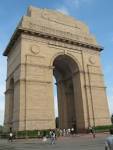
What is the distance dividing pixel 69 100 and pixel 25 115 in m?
11.5

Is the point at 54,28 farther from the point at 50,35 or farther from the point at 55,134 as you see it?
the point at 55,134

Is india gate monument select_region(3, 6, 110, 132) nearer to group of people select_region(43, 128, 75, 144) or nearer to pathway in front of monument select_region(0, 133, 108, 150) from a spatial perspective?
group of people select_region(43, 128, 75, 144)

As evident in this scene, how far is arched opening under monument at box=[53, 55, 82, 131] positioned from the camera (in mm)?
31828

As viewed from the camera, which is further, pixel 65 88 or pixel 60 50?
pixel 65 88

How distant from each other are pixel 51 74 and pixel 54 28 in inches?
295

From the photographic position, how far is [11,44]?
31.6 m

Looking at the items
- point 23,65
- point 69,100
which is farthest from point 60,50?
point 69,100

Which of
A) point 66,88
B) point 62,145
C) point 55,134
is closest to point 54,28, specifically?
point 66,88

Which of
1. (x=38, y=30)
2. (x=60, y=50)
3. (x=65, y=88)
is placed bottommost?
(x=65, y=88)

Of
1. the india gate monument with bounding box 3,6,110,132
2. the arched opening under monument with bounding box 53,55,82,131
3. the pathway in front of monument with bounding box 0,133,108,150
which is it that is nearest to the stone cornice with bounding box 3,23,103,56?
the india gate monument with bounding box 3,6,110,132

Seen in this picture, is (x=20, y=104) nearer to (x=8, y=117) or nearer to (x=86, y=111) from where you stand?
(x=8, y=117)


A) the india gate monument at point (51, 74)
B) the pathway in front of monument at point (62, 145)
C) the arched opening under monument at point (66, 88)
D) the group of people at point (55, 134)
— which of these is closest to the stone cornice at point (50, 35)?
the india gate monument at point (51, 74)

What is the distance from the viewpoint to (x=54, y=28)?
31.1m

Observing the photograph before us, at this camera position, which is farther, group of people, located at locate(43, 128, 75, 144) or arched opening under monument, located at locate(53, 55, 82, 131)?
arched opening under monument, located at locate(53, 55, 82, 131)
